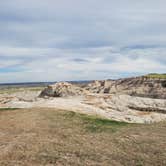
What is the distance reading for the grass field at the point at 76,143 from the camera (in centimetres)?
1214

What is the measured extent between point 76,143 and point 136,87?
123 ft

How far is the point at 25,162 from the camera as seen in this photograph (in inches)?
480

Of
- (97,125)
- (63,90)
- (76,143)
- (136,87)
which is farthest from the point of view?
(136,87)

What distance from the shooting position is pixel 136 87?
50781 millimetres

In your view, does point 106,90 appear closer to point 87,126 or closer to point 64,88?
point 64,88

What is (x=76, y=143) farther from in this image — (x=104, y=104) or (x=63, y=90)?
(x=63, y=90)

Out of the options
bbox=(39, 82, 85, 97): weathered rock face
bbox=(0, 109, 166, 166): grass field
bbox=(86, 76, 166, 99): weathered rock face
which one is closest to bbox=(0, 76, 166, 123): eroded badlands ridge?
bbox=(39, 82, 85, 97): weathered rock face

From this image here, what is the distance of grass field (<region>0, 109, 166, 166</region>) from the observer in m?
12.1

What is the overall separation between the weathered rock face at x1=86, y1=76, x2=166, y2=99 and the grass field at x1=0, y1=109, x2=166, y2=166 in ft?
83.7

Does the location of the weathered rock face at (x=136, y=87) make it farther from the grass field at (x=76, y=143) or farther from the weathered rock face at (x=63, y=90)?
the grass field at (x=76, y=143)

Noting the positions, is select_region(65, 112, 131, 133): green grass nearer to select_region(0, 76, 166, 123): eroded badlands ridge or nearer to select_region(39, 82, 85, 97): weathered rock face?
select_region(0, 76, 166, 123): eroded badlands ridge

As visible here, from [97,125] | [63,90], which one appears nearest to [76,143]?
[97,125]

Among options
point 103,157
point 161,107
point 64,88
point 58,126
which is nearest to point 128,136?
point 103,157

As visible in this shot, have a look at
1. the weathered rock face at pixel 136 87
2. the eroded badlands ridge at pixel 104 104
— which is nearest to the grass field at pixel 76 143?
the eroded badlands ridge at pixel 104 104
